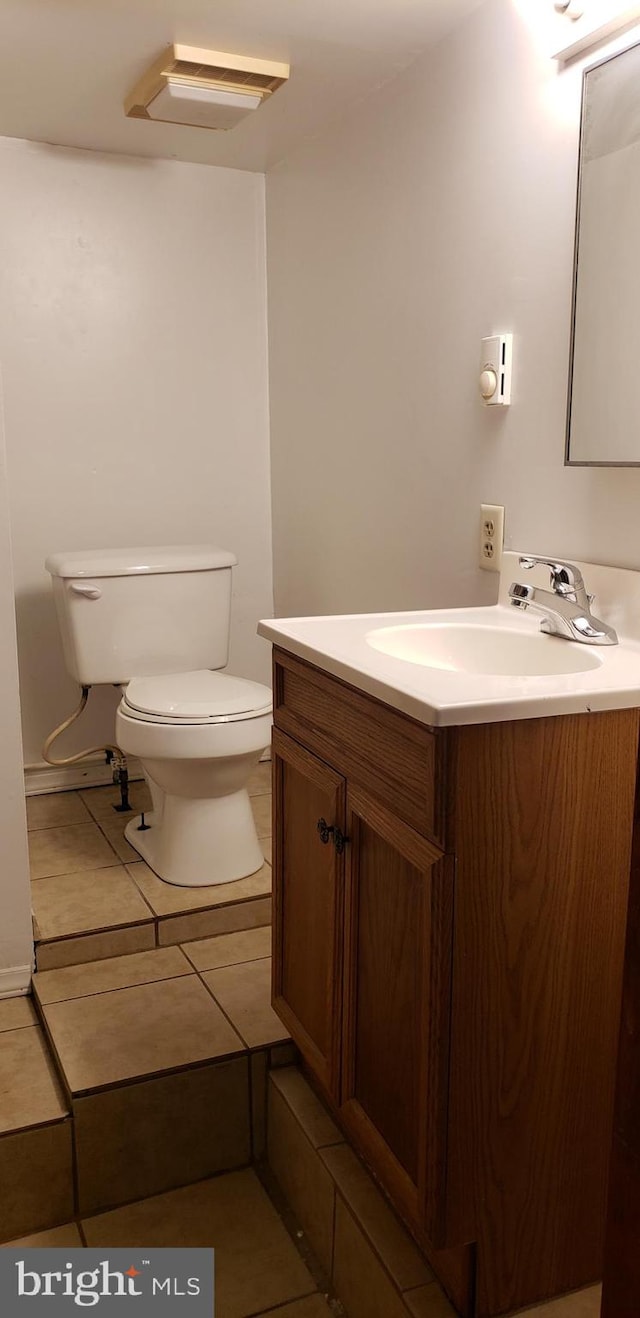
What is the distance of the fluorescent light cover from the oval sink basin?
4.32 feet

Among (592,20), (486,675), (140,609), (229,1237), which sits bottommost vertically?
(229,1237)

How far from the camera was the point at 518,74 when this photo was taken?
178 centimetres

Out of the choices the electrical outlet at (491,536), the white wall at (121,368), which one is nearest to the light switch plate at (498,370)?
the electrical outlet at (491,536)

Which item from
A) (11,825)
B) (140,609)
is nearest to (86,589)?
(140,609)

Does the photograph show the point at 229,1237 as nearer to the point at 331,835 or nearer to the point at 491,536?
the point at 331,835

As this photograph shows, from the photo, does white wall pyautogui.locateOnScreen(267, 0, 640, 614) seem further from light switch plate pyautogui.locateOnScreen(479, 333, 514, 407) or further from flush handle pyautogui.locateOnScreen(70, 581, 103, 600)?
flush handle pyautogui.locateOnScreen(70, 581, 103, 600)

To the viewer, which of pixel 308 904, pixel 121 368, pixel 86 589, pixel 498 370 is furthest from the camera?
pixel 121 368

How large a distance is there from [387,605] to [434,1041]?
1.32 meters

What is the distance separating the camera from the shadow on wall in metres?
2.90

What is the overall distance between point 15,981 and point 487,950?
120 cm

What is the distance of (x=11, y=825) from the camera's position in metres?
2.02

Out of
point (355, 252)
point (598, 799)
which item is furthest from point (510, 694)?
point (355, 252)

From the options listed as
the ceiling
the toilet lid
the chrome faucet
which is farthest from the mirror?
the toilet lid

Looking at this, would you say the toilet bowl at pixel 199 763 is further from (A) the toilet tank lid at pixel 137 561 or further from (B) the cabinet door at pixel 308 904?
(B) the cabinet door at pixel 308 904
